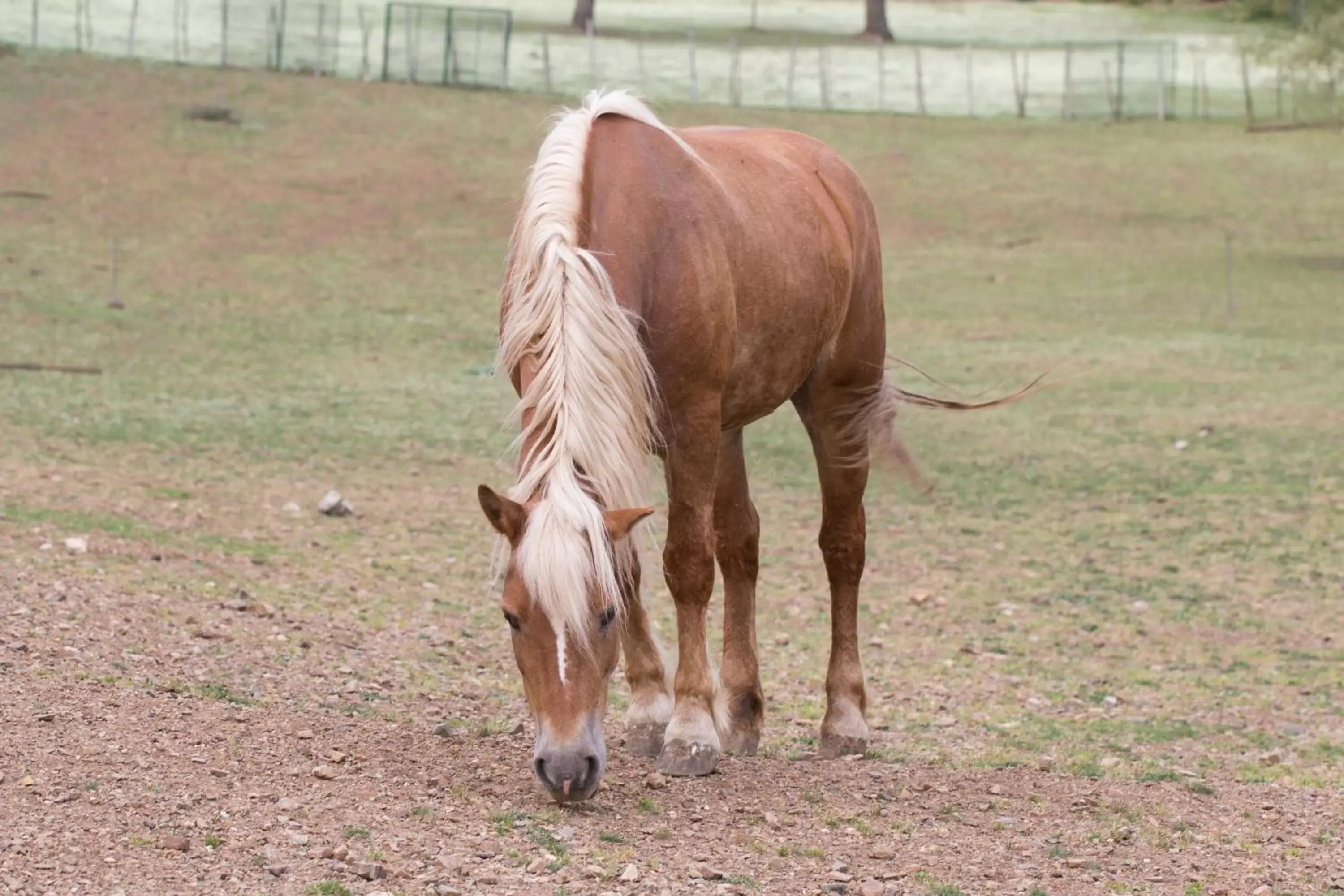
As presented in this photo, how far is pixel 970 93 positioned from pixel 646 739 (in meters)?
32.1

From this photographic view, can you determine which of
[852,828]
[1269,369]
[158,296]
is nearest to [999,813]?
[852,828]

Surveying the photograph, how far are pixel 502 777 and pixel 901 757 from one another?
169cm

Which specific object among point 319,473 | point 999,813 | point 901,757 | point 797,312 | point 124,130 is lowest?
point 124,130

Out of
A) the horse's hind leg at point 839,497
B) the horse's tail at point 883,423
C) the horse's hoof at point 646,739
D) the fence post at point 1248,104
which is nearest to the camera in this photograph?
the horse's hoof at point 646,739

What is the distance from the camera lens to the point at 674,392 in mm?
5031

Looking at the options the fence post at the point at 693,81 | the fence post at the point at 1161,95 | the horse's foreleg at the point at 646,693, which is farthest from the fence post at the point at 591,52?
the horse's foreleg at the point at 646,693

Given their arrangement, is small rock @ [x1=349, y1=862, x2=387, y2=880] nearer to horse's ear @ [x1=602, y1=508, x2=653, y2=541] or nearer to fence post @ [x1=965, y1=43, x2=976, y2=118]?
horse's ear @ [x1=602, y1=508, x2=653, y2=541]

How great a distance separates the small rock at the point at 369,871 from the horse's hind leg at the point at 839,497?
8.39ft

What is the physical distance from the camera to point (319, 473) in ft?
36.3

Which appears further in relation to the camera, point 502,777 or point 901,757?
point 901,757

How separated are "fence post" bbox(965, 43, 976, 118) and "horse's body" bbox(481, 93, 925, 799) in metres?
29.0

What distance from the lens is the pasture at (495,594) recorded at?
440 centimetres

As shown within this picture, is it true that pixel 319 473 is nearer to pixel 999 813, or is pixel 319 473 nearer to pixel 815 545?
pixel 815 545

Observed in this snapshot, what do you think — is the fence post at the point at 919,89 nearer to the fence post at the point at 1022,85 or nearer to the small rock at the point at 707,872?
the fence post at the point at 1022,85
